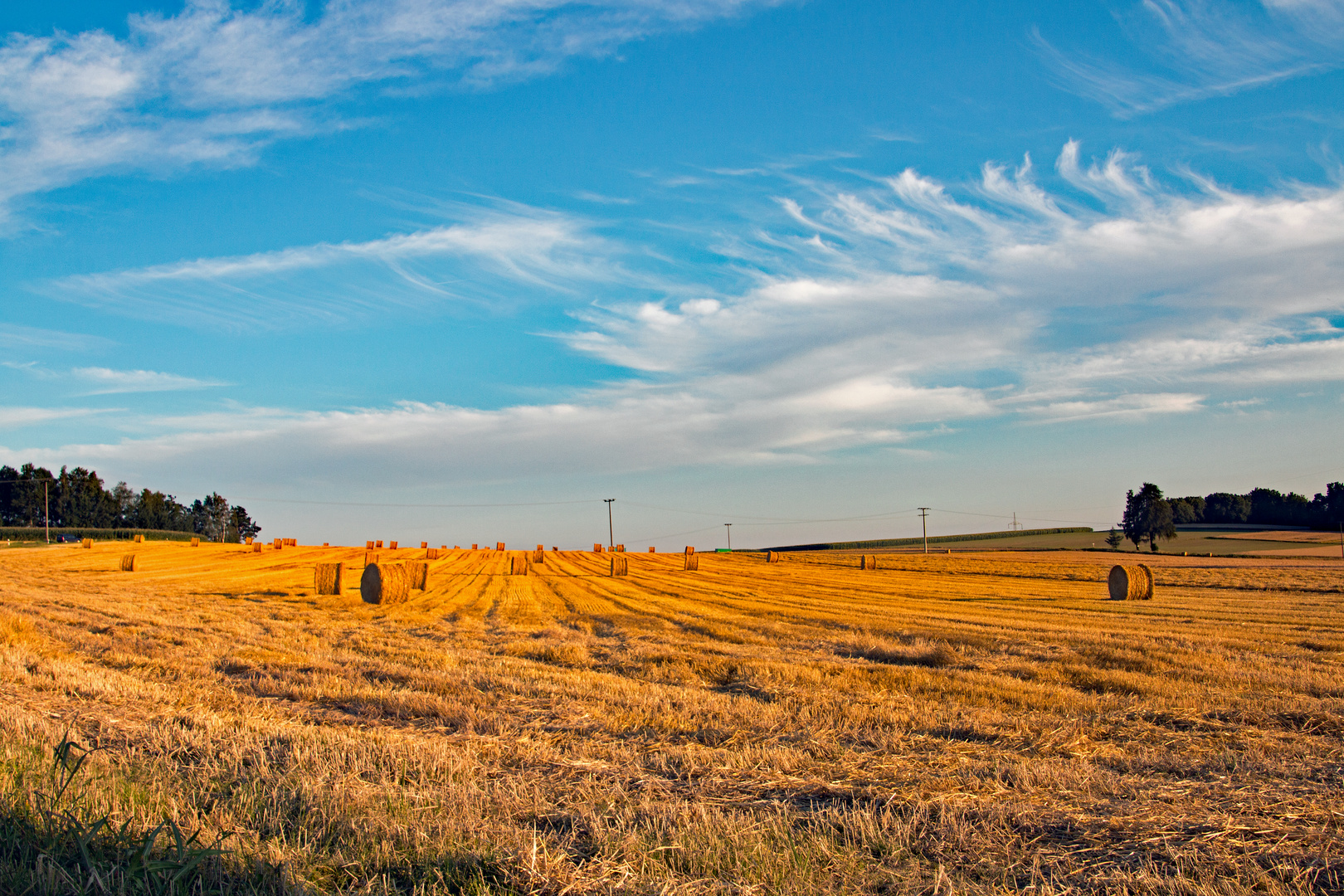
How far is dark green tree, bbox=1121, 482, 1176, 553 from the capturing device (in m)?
120

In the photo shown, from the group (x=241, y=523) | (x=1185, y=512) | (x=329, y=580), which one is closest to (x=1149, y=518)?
(x=1185, y=512)

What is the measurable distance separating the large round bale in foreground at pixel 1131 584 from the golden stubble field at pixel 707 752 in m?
14.3

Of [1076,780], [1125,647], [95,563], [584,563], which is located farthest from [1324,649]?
[95,563]

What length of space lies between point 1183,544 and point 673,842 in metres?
136

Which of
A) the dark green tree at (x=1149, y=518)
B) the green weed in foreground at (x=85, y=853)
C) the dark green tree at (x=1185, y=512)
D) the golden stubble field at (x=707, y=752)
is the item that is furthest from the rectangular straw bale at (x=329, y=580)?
the dark green tree at (x=1185, y=512)

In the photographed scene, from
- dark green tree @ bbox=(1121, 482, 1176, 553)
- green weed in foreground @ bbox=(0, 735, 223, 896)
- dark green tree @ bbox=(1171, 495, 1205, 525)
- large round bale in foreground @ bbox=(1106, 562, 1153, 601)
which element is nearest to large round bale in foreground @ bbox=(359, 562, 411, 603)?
green weed in foreground @ bbox=(0, 735, 223, 896)

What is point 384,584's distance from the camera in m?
29.2

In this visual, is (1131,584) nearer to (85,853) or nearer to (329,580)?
(329,580)

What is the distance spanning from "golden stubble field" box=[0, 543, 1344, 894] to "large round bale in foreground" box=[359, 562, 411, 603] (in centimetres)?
1034

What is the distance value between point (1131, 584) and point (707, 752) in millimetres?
31585

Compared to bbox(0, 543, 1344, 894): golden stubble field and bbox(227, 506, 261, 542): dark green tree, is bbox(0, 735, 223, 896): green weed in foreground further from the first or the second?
bbox(227, 506, 261, 542): dark green tree

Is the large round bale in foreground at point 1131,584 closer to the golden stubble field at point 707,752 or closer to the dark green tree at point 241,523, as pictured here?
the golden stubble field at point 707,752

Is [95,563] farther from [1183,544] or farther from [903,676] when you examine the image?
[1183,544]

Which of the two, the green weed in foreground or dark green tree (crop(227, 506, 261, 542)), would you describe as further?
dark green tree (crop(227, 506, 261, 542))
